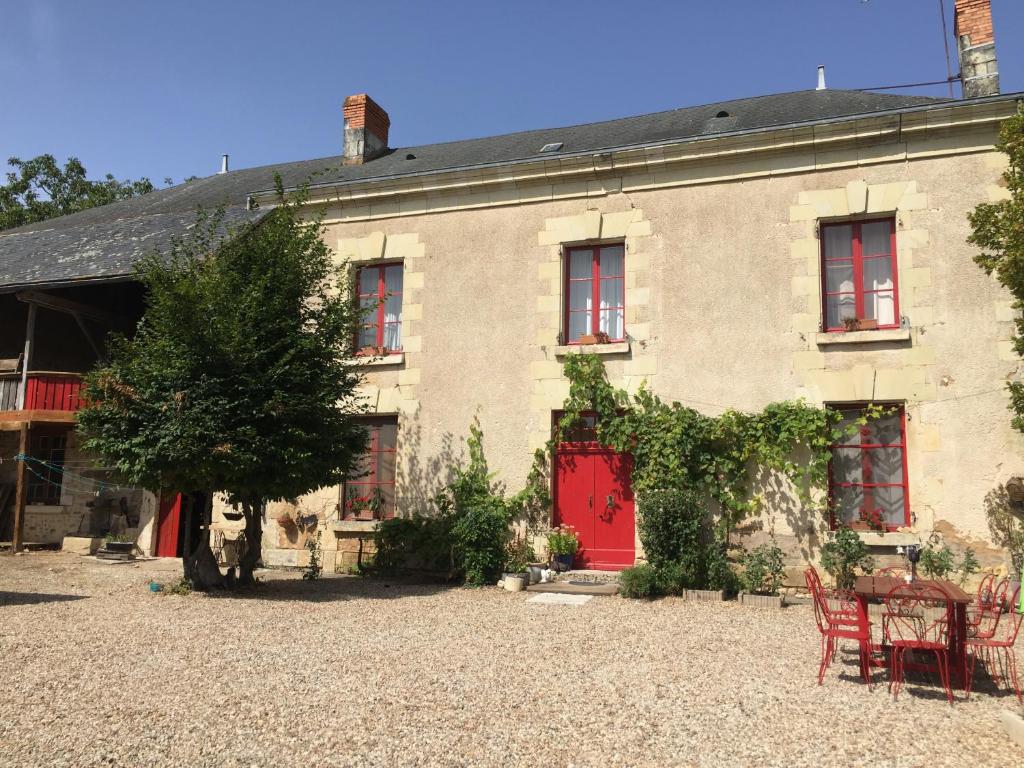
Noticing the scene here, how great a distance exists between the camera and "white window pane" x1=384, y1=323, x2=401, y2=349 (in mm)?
10672

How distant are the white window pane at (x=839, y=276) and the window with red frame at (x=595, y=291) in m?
2.31

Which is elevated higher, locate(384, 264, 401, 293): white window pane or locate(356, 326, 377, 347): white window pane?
locate(384, 264, 401, 293): white window pane

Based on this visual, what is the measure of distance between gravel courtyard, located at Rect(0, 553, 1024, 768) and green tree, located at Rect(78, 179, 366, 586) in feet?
4.54

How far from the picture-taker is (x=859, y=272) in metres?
8.98

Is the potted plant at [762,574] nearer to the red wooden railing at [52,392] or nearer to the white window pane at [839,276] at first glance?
the white window pane at [839,276]

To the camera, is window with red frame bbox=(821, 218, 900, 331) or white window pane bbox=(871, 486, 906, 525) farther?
window with red frame bbox=(821, 218, 900, 331)

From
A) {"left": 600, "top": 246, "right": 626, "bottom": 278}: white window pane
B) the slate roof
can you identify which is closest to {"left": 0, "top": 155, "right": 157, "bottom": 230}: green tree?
the slate roof

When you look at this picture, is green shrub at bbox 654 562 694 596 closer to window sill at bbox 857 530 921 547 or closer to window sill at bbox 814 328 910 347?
window sill at bbox 857 530 921 547

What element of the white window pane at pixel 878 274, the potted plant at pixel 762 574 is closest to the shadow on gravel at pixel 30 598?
the potted plant at pixel 762 574

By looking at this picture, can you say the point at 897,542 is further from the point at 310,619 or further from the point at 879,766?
the point at 310,619

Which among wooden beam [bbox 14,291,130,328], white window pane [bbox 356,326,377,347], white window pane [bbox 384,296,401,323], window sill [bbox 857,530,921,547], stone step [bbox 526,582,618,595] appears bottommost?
stone step [bbox 526,582,618,595]

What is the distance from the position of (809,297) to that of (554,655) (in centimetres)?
532

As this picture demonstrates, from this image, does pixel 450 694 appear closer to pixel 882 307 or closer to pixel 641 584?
pixel 641 584

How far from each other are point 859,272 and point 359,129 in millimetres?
8310
